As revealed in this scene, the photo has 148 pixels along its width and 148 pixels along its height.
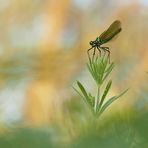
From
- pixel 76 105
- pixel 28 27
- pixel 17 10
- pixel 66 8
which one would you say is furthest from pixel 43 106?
pixel 66 8

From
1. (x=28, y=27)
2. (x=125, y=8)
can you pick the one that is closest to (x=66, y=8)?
(x=125, y=8)

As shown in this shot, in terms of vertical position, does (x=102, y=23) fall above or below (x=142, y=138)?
above

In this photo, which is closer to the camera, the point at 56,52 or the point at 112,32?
the point at 112,32

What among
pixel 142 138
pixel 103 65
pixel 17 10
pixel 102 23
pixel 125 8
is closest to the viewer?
pixel 142 138

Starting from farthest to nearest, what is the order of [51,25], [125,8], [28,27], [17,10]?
[51,25] → [125,8] → [17,10] → [28,27]

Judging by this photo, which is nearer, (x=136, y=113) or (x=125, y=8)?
(x=136, y=113)

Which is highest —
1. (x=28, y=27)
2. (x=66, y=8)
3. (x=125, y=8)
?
(x=66, y=8)

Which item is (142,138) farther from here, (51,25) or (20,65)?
(51,25)
